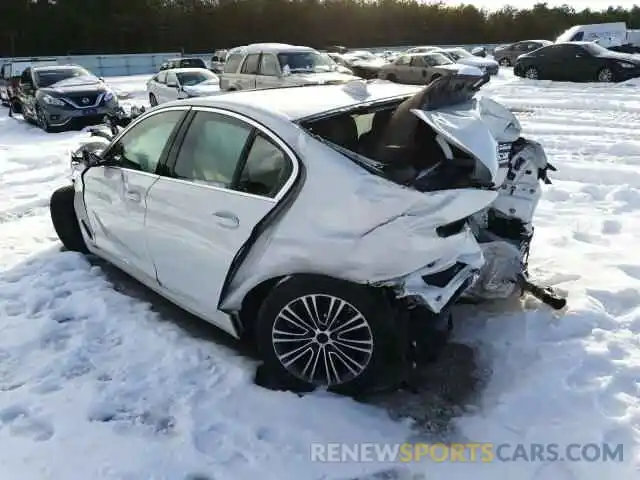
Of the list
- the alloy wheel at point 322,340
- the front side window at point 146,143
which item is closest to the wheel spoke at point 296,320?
the alloy wheel at point 322,340

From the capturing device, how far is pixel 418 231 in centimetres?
302

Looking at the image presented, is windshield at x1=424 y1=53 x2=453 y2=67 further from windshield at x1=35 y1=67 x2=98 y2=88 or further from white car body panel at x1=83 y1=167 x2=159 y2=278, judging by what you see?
white car body panel at x1=83 y1=167 x2=159 y2=278

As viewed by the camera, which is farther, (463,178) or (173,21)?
(173,21)

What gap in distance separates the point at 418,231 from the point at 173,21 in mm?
51246

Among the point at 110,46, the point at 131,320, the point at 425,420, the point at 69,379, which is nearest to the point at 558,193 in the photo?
the point at 425,420

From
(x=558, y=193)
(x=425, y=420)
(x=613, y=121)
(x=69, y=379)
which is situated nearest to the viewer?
(x=425, y=420)

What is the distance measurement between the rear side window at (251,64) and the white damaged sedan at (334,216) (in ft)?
34.9

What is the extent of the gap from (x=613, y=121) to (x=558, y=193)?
573 cm

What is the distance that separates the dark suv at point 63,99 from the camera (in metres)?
13.9

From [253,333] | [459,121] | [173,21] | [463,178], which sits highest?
[173,21]

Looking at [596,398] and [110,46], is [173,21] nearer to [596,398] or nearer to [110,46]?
[110,46]

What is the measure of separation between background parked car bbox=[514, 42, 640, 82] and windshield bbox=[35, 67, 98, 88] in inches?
610

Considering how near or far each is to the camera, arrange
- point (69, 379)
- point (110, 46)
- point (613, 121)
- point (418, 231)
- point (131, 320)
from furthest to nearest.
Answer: point (110, 46), point (613, 121), point (131, 320), point (69, 379), point (418, 231)

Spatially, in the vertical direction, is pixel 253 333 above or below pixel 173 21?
below
